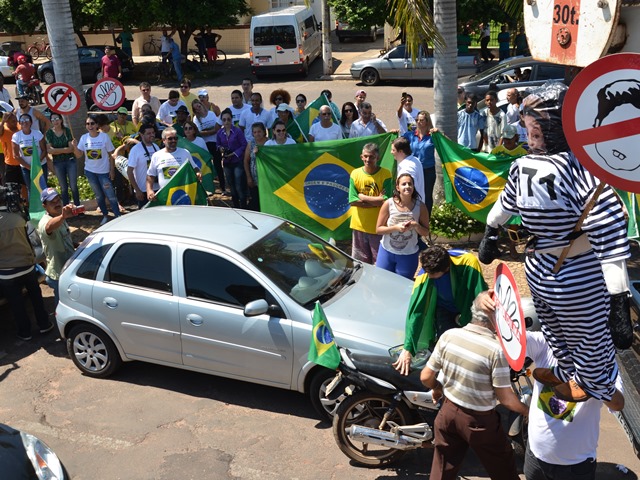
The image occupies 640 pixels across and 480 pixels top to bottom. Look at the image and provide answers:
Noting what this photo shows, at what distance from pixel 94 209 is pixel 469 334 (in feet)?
30.0

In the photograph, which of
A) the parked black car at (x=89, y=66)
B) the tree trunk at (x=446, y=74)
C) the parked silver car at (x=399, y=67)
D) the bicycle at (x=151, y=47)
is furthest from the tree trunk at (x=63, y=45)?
the bicycle at (x=151, y=47)

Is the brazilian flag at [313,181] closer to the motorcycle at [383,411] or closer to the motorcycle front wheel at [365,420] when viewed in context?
the motorcycle at [383,411]

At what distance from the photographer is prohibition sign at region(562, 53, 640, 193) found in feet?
11.1

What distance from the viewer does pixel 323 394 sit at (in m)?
6.23

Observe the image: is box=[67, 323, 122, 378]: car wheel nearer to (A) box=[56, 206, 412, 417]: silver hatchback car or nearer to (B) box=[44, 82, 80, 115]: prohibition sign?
(A) box=[56, 206, 412, 417]: silver hatchback car

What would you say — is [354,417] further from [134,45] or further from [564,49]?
[134,45]

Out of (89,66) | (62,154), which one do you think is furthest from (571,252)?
(89,66)

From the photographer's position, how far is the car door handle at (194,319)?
21.8ft

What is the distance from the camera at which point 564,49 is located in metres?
5.95

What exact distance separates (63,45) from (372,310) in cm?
852

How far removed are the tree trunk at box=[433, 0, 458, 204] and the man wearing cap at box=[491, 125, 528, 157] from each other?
0.66 m

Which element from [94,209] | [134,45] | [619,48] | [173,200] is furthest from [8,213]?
[134,45]

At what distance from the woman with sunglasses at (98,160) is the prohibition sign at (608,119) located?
28.5 feet

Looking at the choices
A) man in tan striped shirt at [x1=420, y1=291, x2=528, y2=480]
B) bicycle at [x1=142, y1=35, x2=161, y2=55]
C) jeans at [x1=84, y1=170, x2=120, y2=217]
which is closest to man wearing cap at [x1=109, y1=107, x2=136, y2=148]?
jeans at [x1=84, y1=170, x2=120, y2=217]
